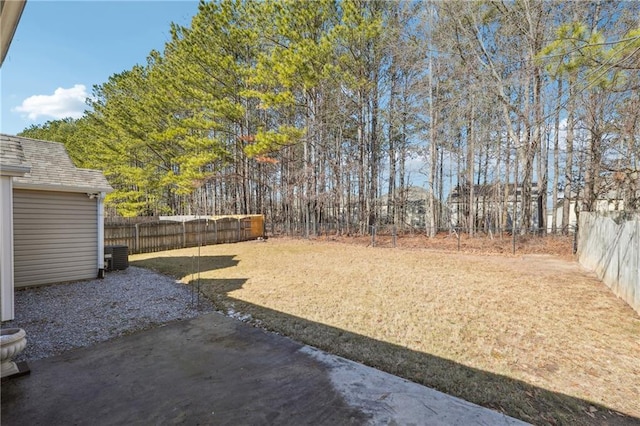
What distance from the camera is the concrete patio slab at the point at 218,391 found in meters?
2.06

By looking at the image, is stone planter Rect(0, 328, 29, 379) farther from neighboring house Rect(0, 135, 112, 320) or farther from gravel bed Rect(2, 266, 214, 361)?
neighboring house Rect(0, 135, 112, 320)

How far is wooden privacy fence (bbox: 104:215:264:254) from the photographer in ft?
34.7

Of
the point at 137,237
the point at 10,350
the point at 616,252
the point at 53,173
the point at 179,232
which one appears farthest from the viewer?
the point at 179,232

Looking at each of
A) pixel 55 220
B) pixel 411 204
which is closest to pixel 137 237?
pixel 55 220

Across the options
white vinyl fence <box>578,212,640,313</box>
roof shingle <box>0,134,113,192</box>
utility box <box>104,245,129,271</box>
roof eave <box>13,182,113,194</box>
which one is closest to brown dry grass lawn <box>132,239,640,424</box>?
white vinyl fence <box>578,212,640,313</box>

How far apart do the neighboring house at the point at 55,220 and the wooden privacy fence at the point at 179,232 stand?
2649mm

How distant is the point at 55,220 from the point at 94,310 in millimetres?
2902

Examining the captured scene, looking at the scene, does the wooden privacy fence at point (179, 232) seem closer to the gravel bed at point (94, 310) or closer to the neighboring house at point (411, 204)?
the gravel bed at point (94, 310)

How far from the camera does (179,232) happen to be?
40.9ft

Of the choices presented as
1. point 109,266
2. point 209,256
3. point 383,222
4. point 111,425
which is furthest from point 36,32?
point 383,222

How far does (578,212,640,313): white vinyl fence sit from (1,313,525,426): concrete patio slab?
451 centimetres

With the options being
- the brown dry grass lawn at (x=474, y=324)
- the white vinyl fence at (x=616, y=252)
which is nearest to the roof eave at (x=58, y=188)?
the brown dry grass lawn at (x=474, y=324)

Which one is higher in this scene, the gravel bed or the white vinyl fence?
the white vinyl fence

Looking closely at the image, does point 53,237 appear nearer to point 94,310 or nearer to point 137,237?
point 94,310
